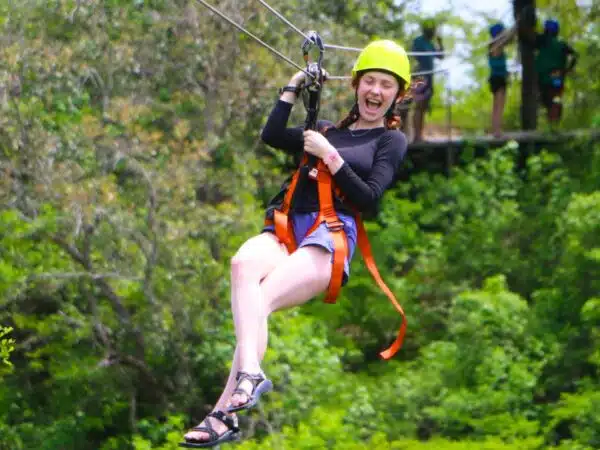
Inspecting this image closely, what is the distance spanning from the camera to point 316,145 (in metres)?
5.32

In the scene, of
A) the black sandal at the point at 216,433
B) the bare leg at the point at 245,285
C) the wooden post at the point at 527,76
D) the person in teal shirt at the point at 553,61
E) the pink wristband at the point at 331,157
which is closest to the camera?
the black sandal at the point at 216,433

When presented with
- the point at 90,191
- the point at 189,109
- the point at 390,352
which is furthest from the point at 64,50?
the point at 390,352

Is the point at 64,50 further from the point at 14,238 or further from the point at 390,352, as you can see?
the point at 390,352

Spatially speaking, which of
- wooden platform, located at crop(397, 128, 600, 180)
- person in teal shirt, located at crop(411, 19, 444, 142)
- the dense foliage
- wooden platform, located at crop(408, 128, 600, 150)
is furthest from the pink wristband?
wooden platform, located at crop(408, 128, 600, 150)

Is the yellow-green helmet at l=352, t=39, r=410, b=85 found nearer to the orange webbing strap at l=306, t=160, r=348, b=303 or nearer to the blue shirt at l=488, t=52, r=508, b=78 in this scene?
the orange webbing strap at l=306, t=160, r=348, b=303

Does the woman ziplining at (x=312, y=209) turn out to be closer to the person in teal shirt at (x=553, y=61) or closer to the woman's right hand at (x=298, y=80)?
the woman's right hand at (x=298, y=80)

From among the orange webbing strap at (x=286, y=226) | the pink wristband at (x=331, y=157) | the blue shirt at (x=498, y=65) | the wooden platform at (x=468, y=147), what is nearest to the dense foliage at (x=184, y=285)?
the blue shirt at (x=498, y=65)

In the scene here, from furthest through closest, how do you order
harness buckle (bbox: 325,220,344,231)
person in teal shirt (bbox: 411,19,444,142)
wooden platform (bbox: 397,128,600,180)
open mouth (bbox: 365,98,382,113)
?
wooden platform (bbox: 397,128,600,180)
person in teal shirt (bbox: 411,19,444,142)
open mouth (bbox: 365,98,382,113)
harness buckle (bbox: 325,220,344,231)

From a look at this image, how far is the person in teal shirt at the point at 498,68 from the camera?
1470 cm

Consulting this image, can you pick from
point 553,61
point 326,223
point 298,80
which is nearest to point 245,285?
point 326,223

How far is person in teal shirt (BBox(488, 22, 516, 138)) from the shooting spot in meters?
14.7

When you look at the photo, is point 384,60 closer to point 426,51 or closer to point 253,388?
point 253,388

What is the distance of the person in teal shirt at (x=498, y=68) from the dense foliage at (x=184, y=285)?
60.1 inches

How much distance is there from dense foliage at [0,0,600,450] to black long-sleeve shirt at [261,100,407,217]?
3.94 m
